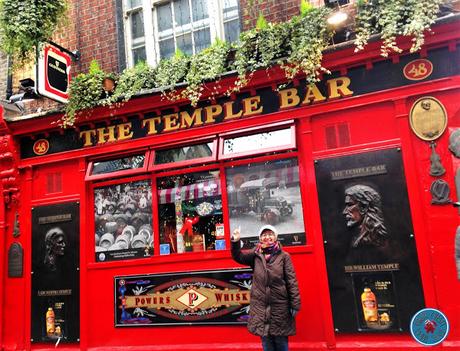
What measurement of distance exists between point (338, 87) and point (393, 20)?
1.03 m

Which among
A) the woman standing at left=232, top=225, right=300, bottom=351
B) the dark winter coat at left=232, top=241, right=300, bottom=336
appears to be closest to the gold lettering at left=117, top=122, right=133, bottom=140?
the woman standing at left=232, top=225, right=300, bottom=351

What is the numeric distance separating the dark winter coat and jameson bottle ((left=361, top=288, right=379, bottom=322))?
1326 millimetres

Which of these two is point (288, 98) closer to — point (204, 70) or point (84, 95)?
point (204, 70)

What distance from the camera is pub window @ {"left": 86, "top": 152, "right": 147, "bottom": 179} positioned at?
6.80 m

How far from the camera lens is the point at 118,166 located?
275 inches

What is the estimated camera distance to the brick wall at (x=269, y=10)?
6523mm

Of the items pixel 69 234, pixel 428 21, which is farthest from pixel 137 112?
pixel 428 21

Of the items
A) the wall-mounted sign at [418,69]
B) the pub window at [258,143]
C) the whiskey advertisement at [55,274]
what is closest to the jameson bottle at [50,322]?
the whiskey advertisement at [55,274]

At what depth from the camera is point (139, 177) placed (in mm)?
6809

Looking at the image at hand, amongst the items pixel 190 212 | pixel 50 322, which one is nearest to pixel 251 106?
pixel 190 212

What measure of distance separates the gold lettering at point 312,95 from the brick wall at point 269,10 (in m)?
1.37

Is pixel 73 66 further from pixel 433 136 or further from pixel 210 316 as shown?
pixel 433 136

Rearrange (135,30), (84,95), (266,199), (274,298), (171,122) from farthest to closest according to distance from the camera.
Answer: (135,30) → (84,95) → (171,122) → (266,199) → (274,298)

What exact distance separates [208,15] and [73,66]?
8.67ft
